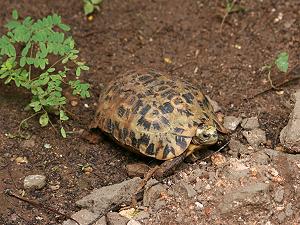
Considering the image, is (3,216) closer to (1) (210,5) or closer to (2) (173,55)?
(2) (173,55)

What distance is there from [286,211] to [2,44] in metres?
2.53

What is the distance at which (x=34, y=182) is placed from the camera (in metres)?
4.64

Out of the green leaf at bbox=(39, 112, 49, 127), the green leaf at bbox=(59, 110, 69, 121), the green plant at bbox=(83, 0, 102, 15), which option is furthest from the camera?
the green plant at bbox=(83, 0, 102, 15)

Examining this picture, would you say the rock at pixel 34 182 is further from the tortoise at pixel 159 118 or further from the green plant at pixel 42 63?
the tortoise at pixel 159 118

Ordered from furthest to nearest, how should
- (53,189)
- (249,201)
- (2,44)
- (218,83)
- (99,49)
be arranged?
(99,49) < (218,83) < (2,44) < (53,189) < (249,201)

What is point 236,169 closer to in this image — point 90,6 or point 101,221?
point 101,221

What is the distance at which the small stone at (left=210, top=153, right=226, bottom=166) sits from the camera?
4.70m

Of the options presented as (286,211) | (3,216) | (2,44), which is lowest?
(3,216)

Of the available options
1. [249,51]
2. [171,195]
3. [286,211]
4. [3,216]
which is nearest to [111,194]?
[171,195]

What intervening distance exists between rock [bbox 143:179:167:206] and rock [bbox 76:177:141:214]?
0.09 m

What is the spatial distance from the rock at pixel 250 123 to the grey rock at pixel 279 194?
78cm

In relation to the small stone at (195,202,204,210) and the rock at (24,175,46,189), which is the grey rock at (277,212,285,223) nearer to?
the small stone at (195,202,204,210)

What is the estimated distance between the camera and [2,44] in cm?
496

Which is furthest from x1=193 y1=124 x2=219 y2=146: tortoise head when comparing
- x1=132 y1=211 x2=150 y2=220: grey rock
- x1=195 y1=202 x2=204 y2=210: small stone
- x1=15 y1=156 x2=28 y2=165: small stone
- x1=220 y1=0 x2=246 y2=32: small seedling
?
x1=220 y1=0 x2=246 y2=32: small seedling
